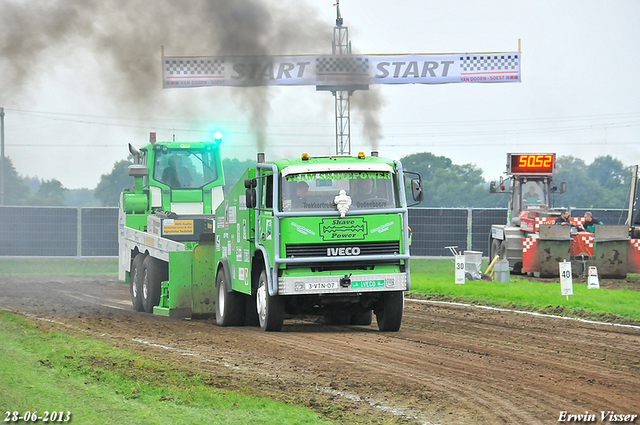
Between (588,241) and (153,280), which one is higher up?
(588,241)

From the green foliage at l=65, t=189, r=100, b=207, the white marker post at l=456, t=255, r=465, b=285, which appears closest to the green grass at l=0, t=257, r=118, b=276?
the white marker post at l=456, t=255, r=465, b=285

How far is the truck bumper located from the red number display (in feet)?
52.4

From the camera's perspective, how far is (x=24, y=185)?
69812mm

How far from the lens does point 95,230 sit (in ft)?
111

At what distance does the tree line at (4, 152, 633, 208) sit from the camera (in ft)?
216

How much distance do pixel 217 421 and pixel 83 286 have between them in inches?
706

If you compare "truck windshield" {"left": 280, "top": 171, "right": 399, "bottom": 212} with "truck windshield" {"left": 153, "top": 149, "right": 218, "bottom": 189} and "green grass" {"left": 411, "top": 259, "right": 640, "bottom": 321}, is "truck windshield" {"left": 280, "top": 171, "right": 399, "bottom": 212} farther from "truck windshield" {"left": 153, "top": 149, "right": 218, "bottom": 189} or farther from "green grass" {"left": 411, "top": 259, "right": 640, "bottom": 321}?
"truck windshield" {"left": 153, "top": 149, "right": 218, "bottom": 189}

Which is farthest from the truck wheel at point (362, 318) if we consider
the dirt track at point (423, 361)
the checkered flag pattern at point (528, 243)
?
the checkered flag pattern at point (528, 243)

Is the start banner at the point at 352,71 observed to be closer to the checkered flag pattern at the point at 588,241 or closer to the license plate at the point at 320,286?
the checkered flag pattern at the point at 588,241

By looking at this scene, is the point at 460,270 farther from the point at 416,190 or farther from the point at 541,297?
the point at 416,190

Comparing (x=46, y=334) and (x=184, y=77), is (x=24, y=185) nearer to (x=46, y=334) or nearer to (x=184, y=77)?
(x=184, y=77)

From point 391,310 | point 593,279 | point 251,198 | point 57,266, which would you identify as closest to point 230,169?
point 251,198

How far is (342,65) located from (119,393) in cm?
2485

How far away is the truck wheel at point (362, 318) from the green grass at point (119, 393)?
17.2 feet
